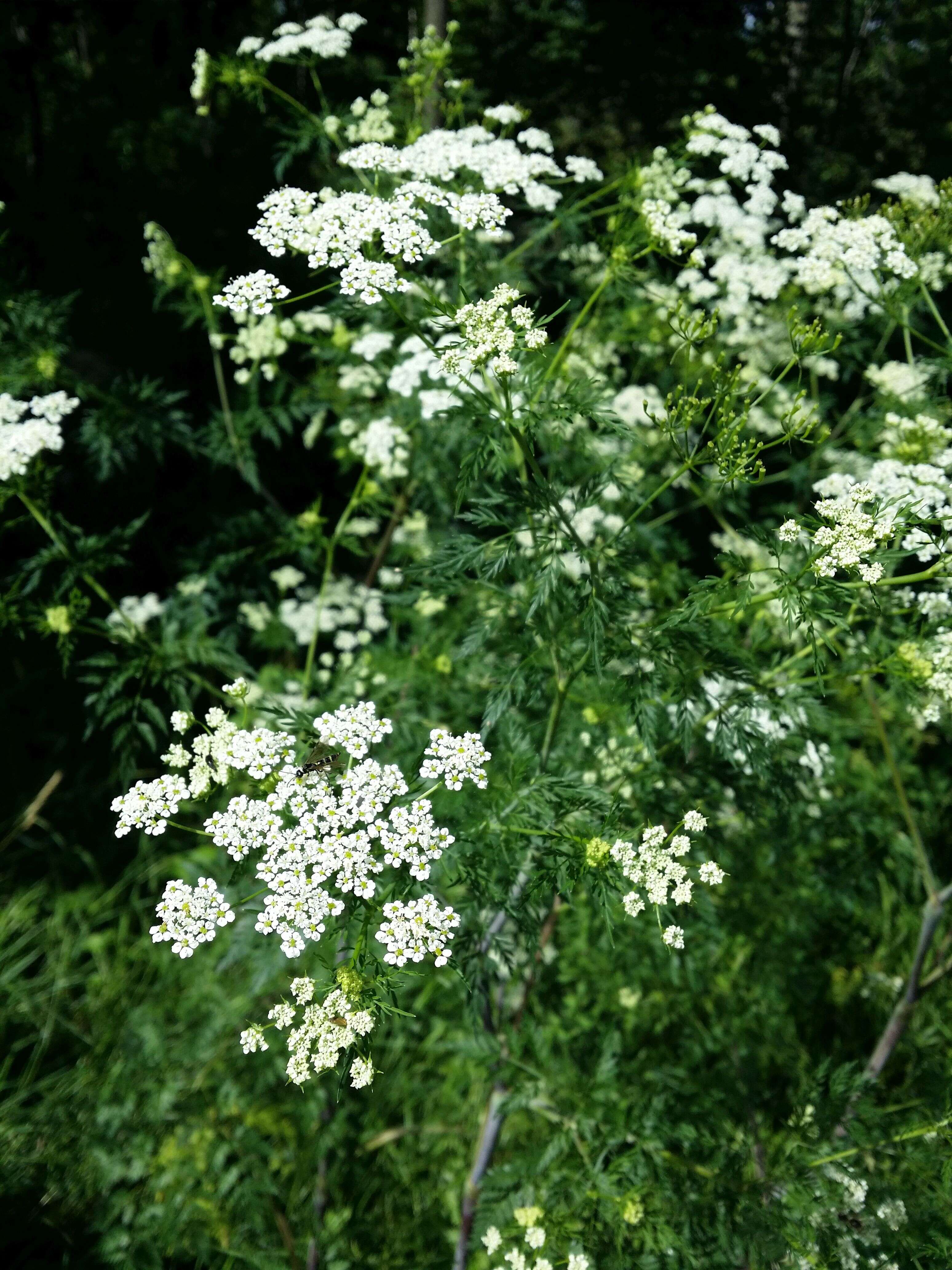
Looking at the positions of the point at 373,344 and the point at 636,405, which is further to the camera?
the point at 636,405

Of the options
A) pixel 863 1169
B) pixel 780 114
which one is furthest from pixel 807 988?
pixel 780 114

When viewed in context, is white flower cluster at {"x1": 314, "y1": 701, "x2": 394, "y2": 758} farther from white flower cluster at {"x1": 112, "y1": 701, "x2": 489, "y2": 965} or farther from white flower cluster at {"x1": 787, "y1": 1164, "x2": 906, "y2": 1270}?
white flower cluster at {"x1": 787, "y1": 1164, "x2": 906, "y2": 1270}

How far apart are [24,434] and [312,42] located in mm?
2236

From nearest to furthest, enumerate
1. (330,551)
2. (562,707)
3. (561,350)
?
(561,350) → (562,707) → (330,551)

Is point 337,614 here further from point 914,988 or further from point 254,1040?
point 914,988

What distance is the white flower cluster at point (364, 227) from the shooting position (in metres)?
2.50

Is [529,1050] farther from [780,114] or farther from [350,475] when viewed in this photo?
[780,114]

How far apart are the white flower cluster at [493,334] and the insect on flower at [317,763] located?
1179 millimetres

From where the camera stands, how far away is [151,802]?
2410 mm

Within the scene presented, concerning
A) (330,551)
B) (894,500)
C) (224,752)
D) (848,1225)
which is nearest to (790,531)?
(894,500)

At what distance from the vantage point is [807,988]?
4488mm

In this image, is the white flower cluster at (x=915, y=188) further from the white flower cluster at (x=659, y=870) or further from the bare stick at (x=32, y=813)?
the bare stick at (x=32, y=813)

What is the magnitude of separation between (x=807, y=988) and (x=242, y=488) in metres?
5.12

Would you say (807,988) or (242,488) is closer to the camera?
(807,988)
